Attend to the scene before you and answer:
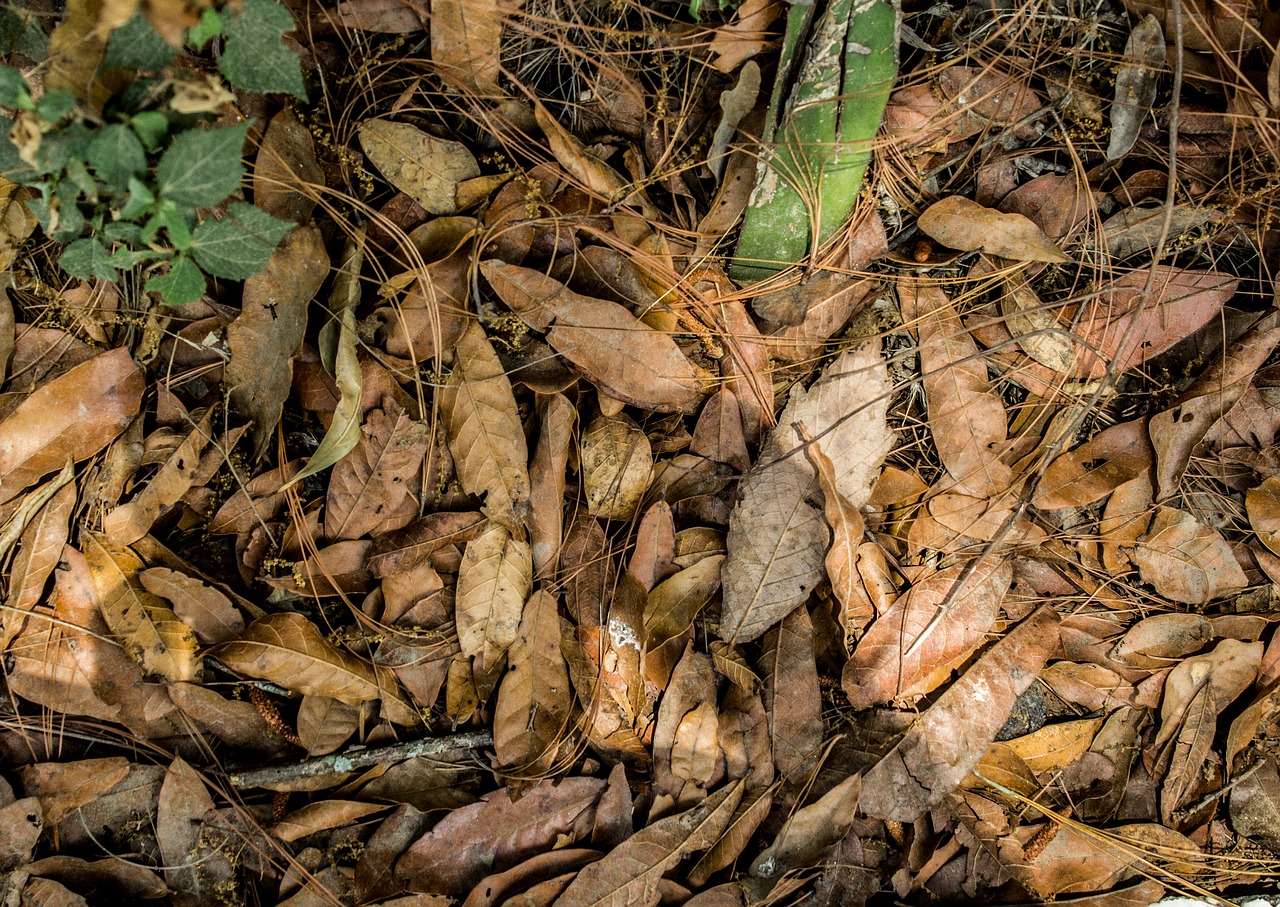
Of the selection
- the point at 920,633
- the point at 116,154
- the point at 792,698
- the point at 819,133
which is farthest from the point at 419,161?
the point at 920,633

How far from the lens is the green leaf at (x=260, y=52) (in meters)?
1.44

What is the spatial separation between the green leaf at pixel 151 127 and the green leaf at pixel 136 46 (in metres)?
0.08

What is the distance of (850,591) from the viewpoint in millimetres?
1986

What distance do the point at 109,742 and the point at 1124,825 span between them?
2727 millimetres

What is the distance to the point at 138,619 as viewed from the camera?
72.6 inches

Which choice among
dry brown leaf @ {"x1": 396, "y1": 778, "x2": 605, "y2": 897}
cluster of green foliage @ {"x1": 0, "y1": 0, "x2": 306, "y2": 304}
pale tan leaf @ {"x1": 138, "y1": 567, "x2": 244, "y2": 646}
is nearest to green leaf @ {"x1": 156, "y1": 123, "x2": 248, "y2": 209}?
cluster of green foliage @ {"x1": 0, "y1": 0, "x2": 306, "y2": 304}

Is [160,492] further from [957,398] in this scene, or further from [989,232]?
[989,232]

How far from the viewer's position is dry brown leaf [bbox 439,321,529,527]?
1905 millimetres

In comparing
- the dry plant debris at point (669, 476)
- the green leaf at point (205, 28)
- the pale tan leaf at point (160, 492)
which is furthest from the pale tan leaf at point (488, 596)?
the green leaf at point (205, 28)

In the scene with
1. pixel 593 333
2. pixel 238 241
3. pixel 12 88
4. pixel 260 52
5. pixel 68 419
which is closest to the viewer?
pixel 12 88

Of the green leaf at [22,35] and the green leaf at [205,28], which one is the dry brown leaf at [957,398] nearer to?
the green leaf at [205,28]

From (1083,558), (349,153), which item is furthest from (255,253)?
(1083,558)

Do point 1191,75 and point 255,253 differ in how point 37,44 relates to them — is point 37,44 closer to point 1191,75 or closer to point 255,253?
point 255,253

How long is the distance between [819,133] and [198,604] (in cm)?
194
